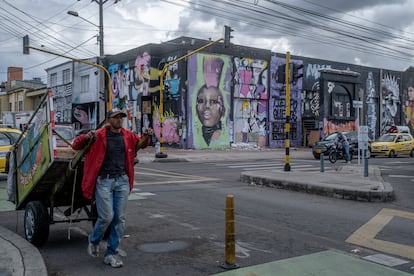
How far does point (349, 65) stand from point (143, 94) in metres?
20.2

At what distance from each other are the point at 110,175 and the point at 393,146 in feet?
90.0

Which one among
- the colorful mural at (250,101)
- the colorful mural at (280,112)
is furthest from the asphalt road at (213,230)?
the colorful mural at (280,112)

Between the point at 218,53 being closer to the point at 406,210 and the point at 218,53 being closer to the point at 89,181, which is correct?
the point at 406,210

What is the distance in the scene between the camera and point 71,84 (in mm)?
44688

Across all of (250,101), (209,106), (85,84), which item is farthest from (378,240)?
(85,84)

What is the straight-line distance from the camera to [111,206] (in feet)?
17.6

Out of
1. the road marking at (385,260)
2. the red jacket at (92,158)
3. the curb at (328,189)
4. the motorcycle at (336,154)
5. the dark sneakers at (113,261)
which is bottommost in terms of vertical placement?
the road marking at (385,260)

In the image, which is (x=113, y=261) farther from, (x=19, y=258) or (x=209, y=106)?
(x=209, y=106)

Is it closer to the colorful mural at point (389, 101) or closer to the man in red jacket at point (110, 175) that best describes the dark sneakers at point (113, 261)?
the man in red jacket at point (110, 175)

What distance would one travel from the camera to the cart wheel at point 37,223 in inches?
243

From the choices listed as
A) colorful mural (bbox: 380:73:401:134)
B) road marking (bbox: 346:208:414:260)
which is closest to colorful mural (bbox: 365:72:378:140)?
colorful mural (bbox: 380:73:401:134)

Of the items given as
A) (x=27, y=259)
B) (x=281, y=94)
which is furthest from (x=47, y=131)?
(x=281, y=94)

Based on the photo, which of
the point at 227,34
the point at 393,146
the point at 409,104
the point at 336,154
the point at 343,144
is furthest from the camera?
the point at 409,104

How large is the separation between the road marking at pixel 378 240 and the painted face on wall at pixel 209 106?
26.0 m
